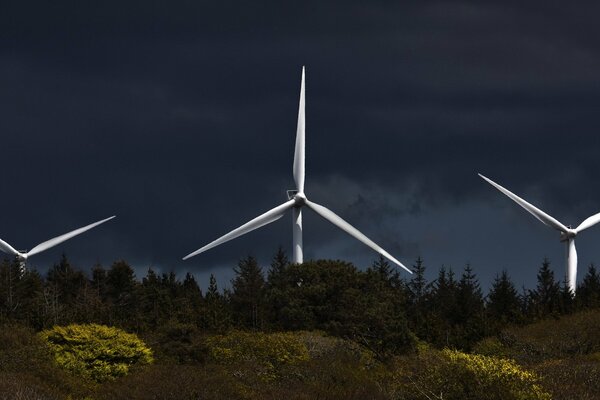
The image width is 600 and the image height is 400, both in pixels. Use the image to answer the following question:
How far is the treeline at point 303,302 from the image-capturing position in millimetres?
83312

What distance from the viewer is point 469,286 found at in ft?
404

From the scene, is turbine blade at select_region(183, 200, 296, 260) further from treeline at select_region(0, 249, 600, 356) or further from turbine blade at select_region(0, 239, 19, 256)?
turbine blade at select_region(0, 239, 19, 256)

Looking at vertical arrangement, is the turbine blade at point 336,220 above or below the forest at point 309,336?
above

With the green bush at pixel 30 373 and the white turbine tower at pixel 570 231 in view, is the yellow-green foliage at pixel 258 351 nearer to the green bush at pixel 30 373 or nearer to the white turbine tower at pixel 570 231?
the green bush at pixel 30 373

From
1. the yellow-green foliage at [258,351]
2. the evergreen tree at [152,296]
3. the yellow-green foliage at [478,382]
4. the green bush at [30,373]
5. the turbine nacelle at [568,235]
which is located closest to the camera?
the yellow-green foliage at [478,382]

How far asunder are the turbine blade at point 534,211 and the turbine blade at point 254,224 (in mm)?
14843

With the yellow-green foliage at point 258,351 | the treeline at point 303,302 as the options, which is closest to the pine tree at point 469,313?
the treeline at point 303,302

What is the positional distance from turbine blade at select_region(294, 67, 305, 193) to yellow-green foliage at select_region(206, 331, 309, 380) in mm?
30083

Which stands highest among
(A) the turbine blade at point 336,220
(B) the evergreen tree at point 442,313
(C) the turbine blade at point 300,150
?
(C) the turbine blade at point 300,150

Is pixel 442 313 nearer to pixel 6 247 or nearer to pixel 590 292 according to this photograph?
pixel 590 292

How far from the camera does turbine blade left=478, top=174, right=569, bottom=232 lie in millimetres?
89931

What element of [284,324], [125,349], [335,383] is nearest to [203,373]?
[335,383]

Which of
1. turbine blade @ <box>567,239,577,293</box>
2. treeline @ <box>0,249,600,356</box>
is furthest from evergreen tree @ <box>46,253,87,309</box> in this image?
turbine blade @ <box>567,239,577,293</box>

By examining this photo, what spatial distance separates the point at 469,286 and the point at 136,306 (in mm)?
34001
